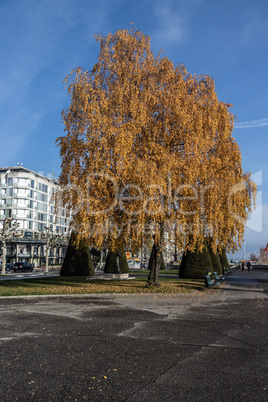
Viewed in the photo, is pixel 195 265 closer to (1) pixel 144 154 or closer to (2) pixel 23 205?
(1) pixel 144 154

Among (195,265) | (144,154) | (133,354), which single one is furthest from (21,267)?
(133,354)

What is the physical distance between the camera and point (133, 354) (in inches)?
293

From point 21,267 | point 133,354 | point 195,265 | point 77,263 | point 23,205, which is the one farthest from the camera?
point 23,205

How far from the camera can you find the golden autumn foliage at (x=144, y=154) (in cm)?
1891

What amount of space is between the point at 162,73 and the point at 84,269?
2016 centimetres

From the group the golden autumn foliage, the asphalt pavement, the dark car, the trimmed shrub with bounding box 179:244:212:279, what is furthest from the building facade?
the asphalt pavement

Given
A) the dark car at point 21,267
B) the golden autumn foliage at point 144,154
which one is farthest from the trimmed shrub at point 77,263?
the dark car at point 21,267

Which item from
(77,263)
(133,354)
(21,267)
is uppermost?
(77,263)

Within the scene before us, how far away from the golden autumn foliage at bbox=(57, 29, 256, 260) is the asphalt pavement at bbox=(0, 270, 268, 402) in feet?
20.8

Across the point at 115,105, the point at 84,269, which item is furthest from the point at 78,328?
the point at 84,269

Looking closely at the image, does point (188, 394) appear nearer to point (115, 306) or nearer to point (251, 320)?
point (251, 320)

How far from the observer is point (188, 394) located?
212 inches

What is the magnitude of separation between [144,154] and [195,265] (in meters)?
14.9

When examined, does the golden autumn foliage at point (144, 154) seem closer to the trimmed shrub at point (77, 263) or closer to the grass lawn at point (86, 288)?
the grass lawn at point (86, 288)
